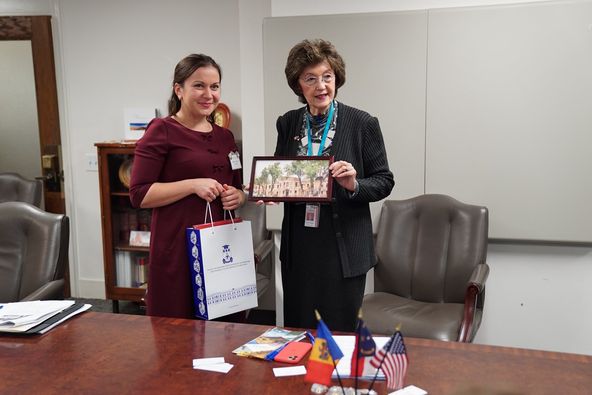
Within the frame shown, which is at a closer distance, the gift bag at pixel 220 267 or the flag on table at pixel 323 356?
the flag on table at pixel 323 356

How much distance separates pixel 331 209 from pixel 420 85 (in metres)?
1.32

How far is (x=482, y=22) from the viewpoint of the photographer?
9.05 feet

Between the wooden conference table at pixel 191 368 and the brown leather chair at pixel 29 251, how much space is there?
2.18 ft

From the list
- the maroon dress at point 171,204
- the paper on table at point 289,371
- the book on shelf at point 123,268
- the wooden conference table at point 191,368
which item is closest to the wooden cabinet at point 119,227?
the book on shelf at point 123,268

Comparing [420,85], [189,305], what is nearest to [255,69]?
[420,85]

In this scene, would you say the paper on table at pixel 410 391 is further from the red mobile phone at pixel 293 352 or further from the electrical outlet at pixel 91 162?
the electrical outlet at pixel 91 162

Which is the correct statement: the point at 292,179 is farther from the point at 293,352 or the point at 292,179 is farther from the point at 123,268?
the point at 123,268

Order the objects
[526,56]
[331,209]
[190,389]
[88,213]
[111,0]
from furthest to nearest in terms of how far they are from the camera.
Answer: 1. [88,213]
2. [111,0]
3. [526,56]
4. [331,209]
5. [190,389]

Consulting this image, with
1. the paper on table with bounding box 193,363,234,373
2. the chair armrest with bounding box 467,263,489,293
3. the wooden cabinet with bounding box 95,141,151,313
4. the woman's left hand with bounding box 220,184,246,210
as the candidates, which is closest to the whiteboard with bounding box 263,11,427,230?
the chair armrest with bounding box 467,263,489,293

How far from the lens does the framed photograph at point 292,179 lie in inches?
69.5

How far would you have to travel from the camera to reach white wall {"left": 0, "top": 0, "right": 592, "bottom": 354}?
2.93m

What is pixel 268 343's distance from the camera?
1.47 meters

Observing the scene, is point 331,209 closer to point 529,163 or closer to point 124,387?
point 124,387

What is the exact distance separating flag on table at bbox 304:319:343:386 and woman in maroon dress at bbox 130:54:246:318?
104 centimetres
